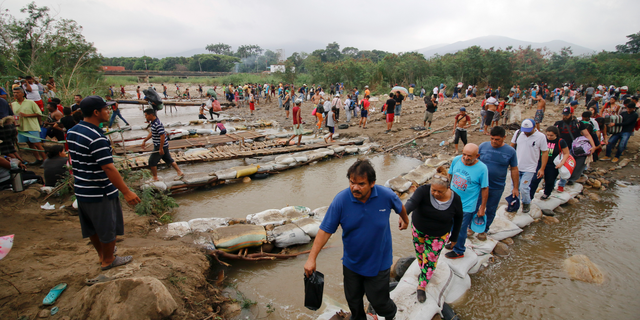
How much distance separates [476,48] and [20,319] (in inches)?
931

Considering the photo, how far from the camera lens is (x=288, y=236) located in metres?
3.80

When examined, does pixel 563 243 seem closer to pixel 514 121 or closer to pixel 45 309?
pixel 45 309

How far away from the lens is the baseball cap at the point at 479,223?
3.28m

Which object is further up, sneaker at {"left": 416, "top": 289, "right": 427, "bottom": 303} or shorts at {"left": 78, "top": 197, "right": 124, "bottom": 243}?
shorts at {"left": 78, "top": 197, "right": 124, "bottom": 243}

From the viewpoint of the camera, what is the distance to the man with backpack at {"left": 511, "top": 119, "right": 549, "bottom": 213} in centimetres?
371

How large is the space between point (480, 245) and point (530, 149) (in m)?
1.53

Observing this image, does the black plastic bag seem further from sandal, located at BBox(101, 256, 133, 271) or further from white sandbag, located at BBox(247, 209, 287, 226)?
white sandbag, located at BBox(247, 209, 287, 226)

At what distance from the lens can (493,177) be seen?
324 centimetres

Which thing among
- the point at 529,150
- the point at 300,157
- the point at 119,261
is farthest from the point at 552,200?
the point at 119,261

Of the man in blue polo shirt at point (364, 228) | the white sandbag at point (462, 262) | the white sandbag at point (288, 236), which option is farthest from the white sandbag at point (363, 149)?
the man in blue polo shirt at point (364, 228)

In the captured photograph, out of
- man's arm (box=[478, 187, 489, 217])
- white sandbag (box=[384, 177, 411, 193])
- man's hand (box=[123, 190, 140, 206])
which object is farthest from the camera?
white sandbag (box=[384, 177, 411, 193])

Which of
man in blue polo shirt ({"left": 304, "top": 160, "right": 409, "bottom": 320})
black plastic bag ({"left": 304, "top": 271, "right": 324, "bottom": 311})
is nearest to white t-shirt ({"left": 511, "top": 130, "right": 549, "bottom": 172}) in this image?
man in blue polo shirt ({"left": 304, "top": 160, "right": 409, "bottom": 320})

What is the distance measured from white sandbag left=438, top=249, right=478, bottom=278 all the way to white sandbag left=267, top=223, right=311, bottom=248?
69.4 inches

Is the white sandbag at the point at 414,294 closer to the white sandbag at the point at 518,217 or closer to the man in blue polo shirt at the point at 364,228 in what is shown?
the man in blue polo shirt at the point at 364,228
